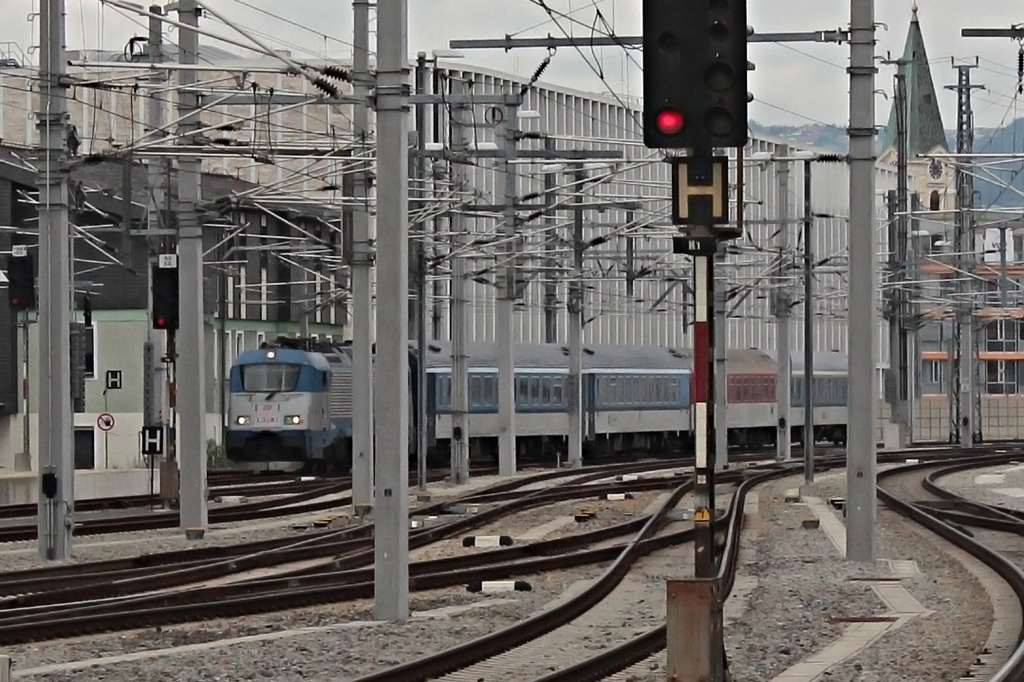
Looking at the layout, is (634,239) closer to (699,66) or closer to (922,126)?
(922,126)

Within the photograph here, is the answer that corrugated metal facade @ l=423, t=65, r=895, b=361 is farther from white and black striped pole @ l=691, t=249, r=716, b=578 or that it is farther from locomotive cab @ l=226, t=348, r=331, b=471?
white and black striped pole @ l=691, t=249, r=716, b=578

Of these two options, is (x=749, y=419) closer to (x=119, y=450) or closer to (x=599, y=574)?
(x=119, y=450)

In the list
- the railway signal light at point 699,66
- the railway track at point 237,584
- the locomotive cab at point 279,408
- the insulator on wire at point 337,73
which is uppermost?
the insulator on wire at point 337,73

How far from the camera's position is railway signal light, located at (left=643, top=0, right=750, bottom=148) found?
11164 mm

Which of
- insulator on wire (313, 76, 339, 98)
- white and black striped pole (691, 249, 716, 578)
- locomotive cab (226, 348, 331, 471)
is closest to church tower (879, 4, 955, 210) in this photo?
locomotive cab (226, 348, 331, 471)

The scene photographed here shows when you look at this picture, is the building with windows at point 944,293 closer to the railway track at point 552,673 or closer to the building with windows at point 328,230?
the building with windows at point 328,230

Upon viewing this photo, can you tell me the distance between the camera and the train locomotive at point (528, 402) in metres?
44.9

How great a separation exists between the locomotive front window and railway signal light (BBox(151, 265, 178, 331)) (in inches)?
589

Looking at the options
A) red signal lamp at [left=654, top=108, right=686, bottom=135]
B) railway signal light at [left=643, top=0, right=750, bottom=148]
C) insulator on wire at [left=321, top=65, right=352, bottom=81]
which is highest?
insulator on wire at [left=321, top=65, right=352, bottom=81]

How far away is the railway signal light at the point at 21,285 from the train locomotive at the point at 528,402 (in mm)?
15769

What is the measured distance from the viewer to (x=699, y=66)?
11.2 m

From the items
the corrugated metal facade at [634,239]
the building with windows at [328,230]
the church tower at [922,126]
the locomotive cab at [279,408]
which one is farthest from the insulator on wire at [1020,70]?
the church tower at [922,126]

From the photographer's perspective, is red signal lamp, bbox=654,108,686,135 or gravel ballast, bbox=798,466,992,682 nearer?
red signal lamp, bbox=654,108,686,135

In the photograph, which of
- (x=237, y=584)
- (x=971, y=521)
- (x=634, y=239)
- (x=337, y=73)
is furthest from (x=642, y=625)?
(x=634, y=239)
